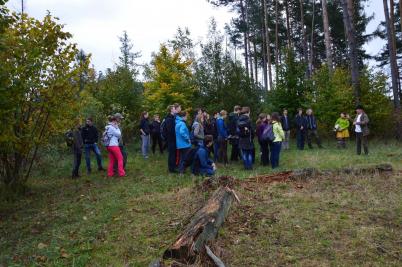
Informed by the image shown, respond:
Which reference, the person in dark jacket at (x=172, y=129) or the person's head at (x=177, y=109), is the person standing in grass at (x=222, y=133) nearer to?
the person in dark jacket at (x=172, y=129)

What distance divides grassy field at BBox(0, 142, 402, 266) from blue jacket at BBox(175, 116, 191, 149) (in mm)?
1304

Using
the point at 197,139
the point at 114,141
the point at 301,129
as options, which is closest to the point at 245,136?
the point at 197,139

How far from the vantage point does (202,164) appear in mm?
11438

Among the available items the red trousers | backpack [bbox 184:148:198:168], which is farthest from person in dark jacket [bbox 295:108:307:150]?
the red trousers

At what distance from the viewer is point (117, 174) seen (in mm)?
12969

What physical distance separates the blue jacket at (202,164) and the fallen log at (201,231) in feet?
12.5

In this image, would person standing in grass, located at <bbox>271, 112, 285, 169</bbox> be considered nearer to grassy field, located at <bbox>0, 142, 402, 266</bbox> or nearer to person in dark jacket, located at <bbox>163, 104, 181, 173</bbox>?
person in dark jacket, located at <bbox>163, 104, 181, 173</bbox>

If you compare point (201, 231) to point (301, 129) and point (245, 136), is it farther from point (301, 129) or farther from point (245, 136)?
point (301, 129)

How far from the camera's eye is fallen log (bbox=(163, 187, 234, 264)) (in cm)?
559

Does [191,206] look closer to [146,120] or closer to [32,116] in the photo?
[32,116]

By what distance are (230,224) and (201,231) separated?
0.98 m

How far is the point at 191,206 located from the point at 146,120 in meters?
8.51

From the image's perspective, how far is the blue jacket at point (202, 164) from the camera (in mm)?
11344

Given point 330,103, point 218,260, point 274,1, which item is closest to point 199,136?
point 218,260
